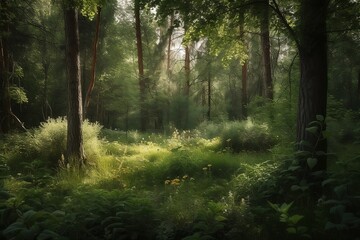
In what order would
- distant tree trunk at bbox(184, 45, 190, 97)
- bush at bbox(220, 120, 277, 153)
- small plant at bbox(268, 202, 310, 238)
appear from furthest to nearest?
distant tree trunk at bbox(184, 45, 190, 97) < bush at bbox(220, 120, 277, 153) < small plant at bbox(268, 202, 310, 238)

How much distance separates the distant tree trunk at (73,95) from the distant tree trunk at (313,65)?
605cm

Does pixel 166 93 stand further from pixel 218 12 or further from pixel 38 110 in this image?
pixel 218 12

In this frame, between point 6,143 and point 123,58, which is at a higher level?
point 123,58

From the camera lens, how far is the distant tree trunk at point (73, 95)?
28.3 feet

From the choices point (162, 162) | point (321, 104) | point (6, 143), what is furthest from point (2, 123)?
point (321, 104)

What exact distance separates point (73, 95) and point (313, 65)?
6.36 m

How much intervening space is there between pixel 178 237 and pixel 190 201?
3.58 ft

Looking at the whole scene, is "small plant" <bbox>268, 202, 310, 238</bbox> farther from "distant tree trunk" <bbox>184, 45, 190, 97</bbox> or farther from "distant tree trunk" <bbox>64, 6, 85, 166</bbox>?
"distant tree trunk" <bbox>184, 45, 190, 97</bbox>

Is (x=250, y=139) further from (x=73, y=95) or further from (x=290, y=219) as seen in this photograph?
(x=290, y=219)

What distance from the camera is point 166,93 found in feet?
80.0

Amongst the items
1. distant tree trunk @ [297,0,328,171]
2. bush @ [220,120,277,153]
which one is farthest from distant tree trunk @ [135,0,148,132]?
distant tree trunk @ [297,0,328,171]

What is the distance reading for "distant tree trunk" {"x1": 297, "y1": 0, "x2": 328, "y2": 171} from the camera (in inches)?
197

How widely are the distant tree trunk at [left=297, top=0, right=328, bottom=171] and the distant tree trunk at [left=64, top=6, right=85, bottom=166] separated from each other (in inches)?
238

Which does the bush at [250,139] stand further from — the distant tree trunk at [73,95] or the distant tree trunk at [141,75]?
the distant tree trunk at [141,75]
